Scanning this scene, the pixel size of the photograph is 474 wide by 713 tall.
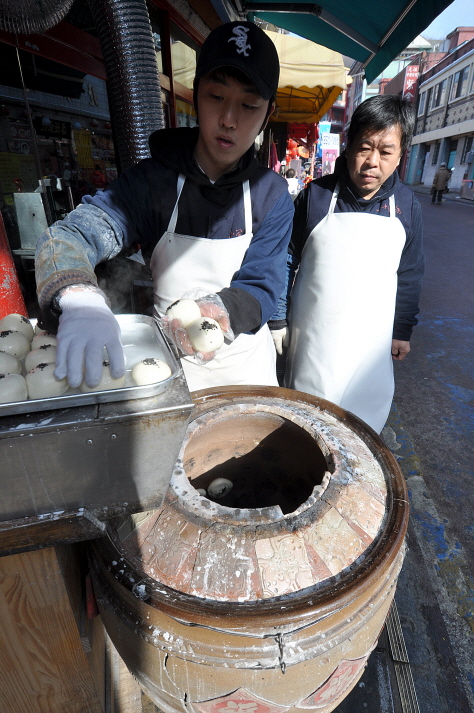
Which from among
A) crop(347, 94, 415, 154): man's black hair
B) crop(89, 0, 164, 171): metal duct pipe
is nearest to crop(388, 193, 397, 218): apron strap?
crop(347, 94, 415, 154): man's black hair

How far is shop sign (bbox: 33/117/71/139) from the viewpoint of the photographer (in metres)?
4.04

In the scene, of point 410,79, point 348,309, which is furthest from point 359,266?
point 410,79

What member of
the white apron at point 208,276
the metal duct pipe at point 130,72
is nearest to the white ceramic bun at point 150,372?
the white apron at point 208,276

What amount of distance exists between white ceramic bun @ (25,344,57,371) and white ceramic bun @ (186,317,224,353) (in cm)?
46

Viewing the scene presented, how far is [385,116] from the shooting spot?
6.50ft

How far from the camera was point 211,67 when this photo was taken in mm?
1451

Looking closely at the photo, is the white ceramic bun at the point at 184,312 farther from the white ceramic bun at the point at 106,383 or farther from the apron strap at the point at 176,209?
the apron strap at the point at 176,209

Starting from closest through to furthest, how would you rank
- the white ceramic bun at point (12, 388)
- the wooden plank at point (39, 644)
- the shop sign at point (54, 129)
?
the white ceramic bun at point (12, 388)
the wooden plank at point (39, 644)
the shop sign at point (54, 129)

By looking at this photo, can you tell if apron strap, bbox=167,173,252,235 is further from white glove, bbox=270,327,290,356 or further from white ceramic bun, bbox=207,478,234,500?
white ceramic bun, bbox=207,478,234,500

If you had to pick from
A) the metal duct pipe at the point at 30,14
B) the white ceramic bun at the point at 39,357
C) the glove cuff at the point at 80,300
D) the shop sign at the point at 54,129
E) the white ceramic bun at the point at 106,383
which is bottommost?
the white ceramic bun at the point at 106,383

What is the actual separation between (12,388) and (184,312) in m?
0.64

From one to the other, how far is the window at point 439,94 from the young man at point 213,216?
3495 centimetres

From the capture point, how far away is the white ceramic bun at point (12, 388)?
891mm

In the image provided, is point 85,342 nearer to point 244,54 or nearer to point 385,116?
point 244,54
